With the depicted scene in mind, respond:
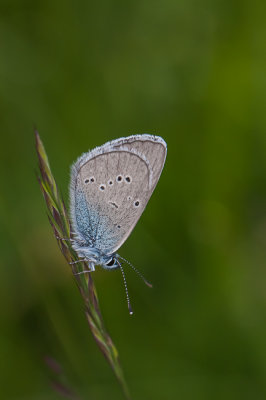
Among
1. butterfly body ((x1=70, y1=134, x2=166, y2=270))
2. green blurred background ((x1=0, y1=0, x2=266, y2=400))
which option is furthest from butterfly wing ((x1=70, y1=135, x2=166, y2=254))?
green blurred background ((x1=0, y1=0, x2=266, y2=400))

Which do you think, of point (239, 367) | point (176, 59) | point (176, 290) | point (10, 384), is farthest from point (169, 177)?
point (10, 384)

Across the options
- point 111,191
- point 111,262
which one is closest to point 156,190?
point 111,191

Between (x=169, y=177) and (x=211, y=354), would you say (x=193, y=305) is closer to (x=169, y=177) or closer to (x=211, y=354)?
(x=211, y=354)

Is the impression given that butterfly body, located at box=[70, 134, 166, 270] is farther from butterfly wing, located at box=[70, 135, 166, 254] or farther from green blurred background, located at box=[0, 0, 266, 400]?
green blurred background, located at box=[0, 0, 266, 400]

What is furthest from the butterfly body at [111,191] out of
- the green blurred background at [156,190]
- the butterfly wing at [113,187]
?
the green blurred background at [156,190]

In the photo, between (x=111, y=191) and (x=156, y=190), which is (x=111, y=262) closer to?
(x=111, y=191)
